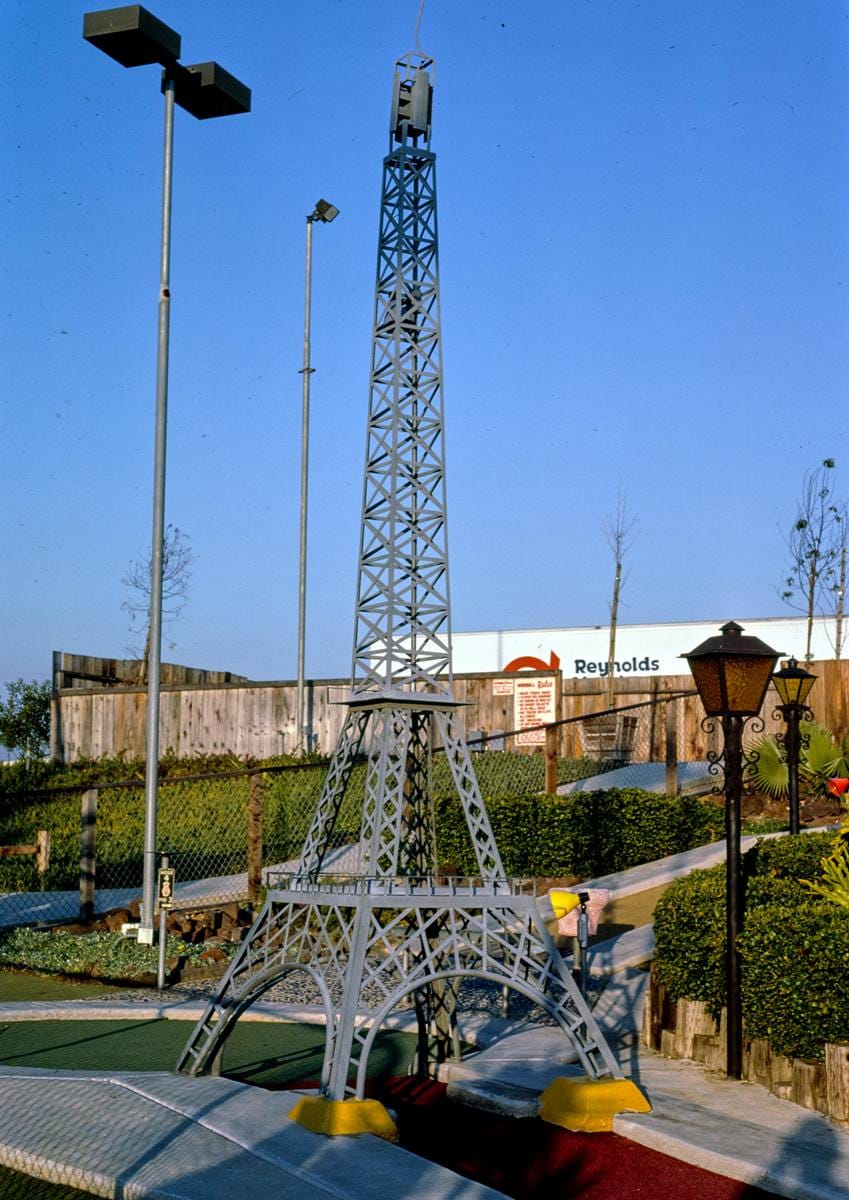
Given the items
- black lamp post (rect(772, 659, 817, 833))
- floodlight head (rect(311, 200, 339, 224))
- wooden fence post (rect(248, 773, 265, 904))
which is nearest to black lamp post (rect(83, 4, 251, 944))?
wooden fence post (rect(248, 773, 265, 904))

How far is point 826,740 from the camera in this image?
18750 millimetres

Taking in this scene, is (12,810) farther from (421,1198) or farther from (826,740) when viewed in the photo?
(421,1198)

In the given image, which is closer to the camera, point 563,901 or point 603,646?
point 563,901

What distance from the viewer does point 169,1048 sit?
963 cm

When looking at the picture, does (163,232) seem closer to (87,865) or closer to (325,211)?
(87,865)

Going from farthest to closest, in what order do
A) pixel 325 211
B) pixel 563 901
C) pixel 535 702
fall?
pixel 325 211 < pixel 535 702 < pixel 563 901

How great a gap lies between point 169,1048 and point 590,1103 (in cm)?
347

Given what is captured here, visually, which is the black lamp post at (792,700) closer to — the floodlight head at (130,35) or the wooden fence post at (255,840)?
the wooden fence post at (255,840)

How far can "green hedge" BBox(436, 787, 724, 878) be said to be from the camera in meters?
16.5

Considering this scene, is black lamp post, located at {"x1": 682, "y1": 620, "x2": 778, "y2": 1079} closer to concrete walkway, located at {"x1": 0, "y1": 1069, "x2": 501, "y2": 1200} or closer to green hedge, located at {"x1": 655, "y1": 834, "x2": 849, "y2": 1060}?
green hedge, located at {"x1": 655, "y1": 834, "x2": 849, "y2": 1060}

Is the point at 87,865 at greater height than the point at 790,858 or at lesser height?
lesser

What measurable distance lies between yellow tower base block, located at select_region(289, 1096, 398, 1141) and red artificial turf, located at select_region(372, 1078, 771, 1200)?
0.21 m

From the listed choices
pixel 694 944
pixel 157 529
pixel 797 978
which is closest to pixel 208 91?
pixel 157 529

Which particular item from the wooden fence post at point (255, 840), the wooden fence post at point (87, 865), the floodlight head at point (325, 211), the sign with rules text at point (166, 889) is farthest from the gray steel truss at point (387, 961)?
the floodlight head at point (325, 211)
